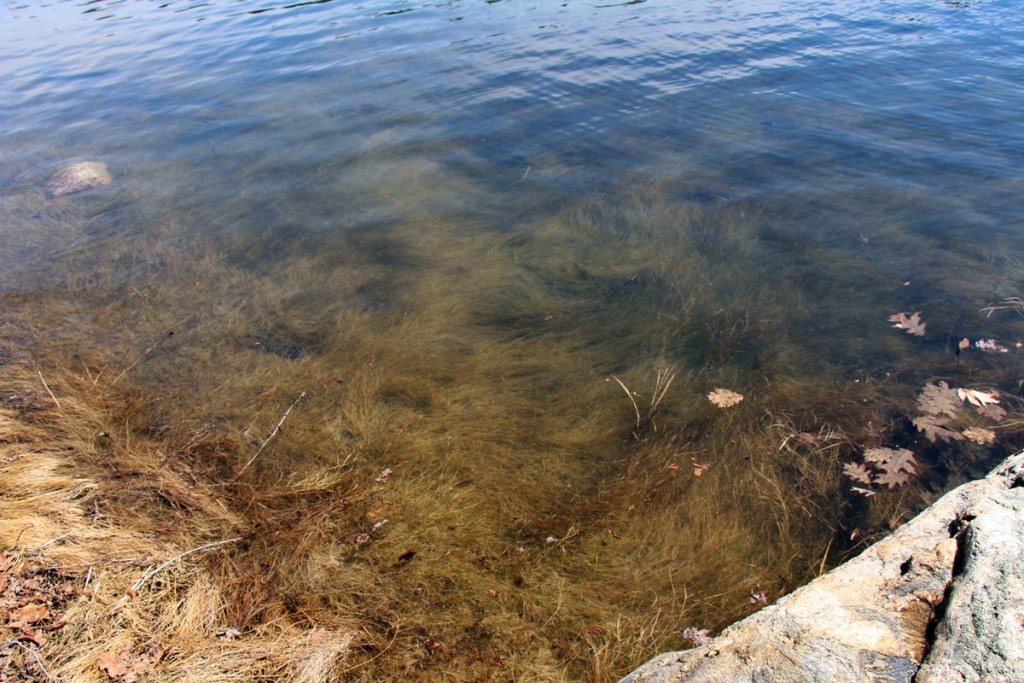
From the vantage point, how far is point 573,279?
5285mm

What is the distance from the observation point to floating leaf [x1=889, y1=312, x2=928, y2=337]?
174 inches

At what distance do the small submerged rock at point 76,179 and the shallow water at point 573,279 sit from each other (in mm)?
217

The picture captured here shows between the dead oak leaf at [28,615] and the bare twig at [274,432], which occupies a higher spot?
the dead oak leaf at [28,615]

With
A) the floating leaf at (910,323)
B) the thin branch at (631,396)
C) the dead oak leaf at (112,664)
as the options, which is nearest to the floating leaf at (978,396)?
the floating leaf at (910,323)

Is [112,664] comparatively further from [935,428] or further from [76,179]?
[76,179]

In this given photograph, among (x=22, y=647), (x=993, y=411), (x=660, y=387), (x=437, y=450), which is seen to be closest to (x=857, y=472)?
(x=993, y=411)

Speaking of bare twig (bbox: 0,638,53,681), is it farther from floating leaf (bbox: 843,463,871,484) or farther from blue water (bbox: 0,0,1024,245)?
blue water (bbox: 0,0,1024,245)

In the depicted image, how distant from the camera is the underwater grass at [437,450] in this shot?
2.77 m

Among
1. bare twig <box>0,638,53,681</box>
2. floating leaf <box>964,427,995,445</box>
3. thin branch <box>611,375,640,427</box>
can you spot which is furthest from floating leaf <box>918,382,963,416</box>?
bare twig <box>0,638,53,681</box>

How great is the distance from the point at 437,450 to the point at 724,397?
1849mm

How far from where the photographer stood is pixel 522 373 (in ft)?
14.2

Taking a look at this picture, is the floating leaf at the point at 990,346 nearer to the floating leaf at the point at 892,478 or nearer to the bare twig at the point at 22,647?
the floating leaf at the point at 892,478

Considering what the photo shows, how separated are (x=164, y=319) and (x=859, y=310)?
5.29 m

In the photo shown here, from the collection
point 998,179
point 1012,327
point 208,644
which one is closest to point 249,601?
point 208,644
